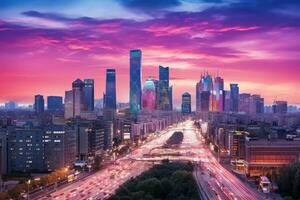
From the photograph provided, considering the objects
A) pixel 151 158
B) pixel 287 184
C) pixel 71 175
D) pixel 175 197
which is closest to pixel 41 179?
pixel 71 175

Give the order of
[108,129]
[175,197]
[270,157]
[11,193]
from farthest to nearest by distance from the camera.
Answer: [108,129] < [270,157] < [11,193] < [175,197]

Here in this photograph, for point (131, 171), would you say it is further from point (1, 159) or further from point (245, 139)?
point (245, 139)

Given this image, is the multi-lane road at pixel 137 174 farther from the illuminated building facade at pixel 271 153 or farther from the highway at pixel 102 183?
the illuminated building facade at pixel 271 153

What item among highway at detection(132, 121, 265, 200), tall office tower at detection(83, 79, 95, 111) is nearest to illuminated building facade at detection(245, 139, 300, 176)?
highway at detection(132, 121, 265, 200)

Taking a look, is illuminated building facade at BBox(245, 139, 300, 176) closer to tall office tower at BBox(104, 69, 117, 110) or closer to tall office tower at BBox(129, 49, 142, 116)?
tall office tower at BBox(104, 69, 117, 110)

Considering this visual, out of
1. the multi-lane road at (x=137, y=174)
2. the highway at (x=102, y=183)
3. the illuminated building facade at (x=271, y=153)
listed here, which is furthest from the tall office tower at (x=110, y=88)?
the illuminated building facade at (x=271, y=153)
